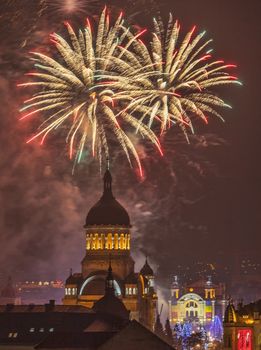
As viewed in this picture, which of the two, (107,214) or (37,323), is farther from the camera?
(107,214)

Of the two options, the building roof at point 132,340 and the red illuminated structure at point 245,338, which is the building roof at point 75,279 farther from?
the building roof at point 132,340

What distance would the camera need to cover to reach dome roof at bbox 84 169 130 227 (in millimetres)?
116125

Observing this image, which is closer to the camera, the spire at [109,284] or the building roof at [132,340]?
the building roof at [132,340]

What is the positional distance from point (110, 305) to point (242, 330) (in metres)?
11.8

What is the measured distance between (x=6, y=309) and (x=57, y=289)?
2644 inches

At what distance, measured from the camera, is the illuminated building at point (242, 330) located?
104125mm

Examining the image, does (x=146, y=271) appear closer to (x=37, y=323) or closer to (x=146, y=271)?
(x=146, y=271)

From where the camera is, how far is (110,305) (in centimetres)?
10244

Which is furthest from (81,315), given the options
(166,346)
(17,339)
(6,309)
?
(166,346)

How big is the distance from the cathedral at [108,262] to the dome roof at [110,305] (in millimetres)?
8144


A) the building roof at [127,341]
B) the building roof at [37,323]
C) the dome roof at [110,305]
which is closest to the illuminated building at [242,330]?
the dome roof at [110,305]

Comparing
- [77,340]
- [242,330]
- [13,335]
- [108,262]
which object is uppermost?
[108,262]

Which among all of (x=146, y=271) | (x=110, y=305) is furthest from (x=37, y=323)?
(x=146, y=271)

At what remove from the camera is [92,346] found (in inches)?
3034
